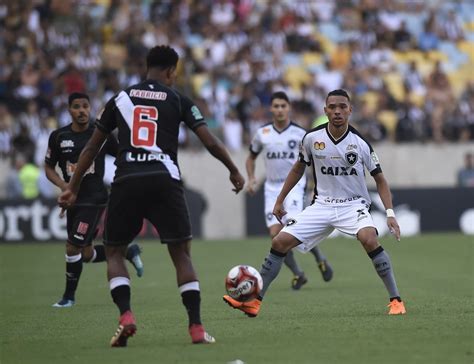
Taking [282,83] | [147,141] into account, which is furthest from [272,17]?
[147,141]

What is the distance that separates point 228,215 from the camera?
2745cm

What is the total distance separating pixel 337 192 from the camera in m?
11.2

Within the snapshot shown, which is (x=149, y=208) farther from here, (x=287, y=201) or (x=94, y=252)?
(x=287, y=201)

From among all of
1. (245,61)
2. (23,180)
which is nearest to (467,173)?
(245,61)

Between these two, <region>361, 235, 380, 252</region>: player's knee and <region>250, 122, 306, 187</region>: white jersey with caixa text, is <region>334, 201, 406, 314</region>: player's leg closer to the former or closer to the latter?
<region>361, 235, 380, 252</region>: player's knee

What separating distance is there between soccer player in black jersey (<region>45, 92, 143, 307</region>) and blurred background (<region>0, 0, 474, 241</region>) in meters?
12.1

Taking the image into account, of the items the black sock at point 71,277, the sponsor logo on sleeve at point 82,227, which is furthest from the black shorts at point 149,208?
the black sock at point 71,277

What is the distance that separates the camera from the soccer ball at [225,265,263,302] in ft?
34.8

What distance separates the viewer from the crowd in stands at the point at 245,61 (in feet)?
87.4

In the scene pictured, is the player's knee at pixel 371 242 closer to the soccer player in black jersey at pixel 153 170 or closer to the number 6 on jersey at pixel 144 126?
the soccer player in black jersey at pixel 153 170

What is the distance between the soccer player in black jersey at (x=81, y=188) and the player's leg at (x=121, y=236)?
385cm

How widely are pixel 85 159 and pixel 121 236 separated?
0.72m

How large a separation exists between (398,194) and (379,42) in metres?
6.63

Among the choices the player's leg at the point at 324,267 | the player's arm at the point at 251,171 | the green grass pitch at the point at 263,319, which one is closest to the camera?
the green grass pitch at the point at 263,319
